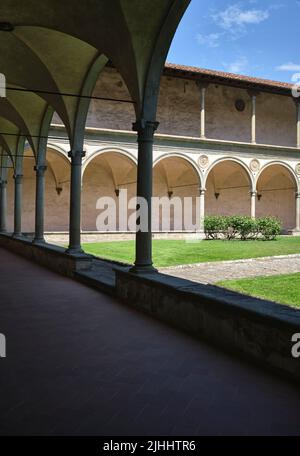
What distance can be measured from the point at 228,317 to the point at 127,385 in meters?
1.30

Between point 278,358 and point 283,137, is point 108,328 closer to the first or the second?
point 278,358

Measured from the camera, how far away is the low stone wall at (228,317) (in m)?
3.42

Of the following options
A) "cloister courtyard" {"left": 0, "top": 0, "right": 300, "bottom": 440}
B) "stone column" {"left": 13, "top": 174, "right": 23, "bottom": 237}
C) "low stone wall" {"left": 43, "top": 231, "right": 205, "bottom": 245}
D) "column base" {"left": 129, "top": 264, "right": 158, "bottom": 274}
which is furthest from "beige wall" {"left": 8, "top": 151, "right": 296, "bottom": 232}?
"column base" {"left": 129, "top": 264, "right": 158, "bottom": 274}

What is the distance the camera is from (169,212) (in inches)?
976

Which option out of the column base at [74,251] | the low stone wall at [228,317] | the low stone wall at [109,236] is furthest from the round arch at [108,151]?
the low stone wall at [228,317]

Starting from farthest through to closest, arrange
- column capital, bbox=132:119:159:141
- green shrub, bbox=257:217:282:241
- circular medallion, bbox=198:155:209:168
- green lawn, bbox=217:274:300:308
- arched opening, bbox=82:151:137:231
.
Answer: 1. arched opening, bbox=82:151:137:231
2. circular medallion, bbox=198:155:209:168
3. green shrub, bbox=257:217:282:241
4. green lawn, bbox=217:274:300:308
5. column capital, bbox=132:119:159:141

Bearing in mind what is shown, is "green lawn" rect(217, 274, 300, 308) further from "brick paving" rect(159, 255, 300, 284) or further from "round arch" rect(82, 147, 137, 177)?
"round arch" rect(82, 147, 137, 177)

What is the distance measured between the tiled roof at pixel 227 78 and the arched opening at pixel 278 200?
6.09 meters

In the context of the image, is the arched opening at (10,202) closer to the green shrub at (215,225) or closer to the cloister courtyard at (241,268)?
the cloister courtyard at (241,268)

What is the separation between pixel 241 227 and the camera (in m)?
19.5

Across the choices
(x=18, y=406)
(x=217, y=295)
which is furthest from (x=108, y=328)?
(x=18, y=406)

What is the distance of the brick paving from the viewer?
31.1 feet

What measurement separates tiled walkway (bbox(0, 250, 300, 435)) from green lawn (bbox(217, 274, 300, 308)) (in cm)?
261
